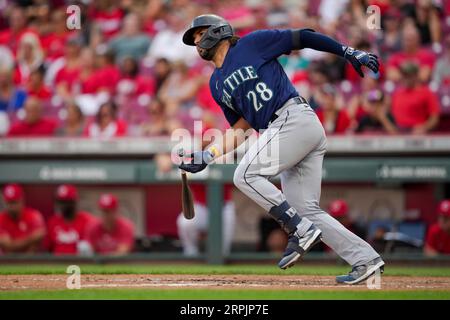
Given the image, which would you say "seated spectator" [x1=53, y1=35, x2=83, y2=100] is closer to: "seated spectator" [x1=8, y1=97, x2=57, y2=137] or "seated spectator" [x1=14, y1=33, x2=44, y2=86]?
"seated spectator" [x1=14, y1=33, x2=44, y2=86]

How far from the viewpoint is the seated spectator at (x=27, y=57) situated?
1187cm

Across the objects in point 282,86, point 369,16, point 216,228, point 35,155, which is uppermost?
point 369,16

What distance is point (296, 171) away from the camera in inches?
222

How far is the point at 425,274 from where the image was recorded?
269 inches

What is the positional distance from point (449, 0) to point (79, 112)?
515 centimetres

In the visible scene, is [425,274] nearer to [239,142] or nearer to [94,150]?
[239,142]

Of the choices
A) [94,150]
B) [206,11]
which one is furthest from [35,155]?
[206,11]

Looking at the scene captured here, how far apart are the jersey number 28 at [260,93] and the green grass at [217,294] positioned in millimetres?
1207

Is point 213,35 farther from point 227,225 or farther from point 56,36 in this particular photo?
point 56,36

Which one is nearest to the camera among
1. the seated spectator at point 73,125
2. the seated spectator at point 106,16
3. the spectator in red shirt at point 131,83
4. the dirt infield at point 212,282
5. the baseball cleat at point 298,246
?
the baseball cleat at point 298,246

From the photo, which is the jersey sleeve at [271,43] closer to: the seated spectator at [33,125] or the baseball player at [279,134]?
the baseball player at [279,134]

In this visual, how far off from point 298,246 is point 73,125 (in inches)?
226

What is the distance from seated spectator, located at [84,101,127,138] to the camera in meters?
10.3

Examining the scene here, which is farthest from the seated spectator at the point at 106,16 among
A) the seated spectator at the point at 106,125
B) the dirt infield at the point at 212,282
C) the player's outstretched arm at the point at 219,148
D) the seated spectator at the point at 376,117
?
the player's outstretched arm at the point at 219,148
